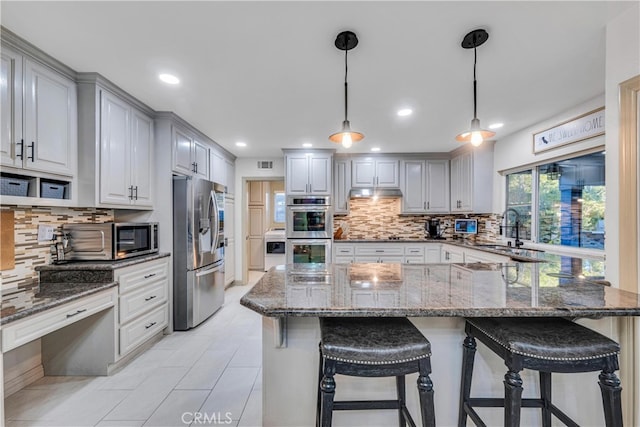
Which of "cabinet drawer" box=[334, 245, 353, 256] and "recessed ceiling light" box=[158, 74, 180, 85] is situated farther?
"cabinet drawer" box=[334, 245, 353, 256]

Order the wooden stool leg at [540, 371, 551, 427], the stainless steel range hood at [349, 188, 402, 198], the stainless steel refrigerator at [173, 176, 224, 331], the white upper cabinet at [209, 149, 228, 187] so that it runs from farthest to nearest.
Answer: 1. the stainless steel range hood at [349, 188, 402, 198]
2. the white upper cabinet at [209, 149, 228, 187]
3. the stainless steel refrigerator at [173, 176, 224, 331]
4. the wooden stool leg at [540, 371, 551, 427]

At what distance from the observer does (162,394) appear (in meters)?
2.03

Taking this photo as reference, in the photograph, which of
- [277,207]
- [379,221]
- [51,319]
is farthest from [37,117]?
[277,207]

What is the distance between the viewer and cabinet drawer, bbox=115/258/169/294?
7.57ft

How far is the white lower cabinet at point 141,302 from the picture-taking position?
7.59 feet

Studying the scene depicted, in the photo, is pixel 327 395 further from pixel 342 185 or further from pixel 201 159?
pixel 342 185

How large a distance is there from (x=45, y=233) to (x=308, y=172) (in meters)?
3.09

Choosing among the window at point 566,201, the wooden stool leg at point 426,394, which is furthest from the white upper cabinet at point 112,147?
the window at point 566,201

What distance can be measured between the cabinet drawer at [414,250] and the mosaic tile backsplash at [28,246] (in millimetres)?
4135

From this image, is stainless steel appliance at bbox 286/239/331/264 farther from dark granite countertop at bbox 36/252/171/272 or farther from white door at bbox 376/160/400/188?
dark granite countertop at bbox 36/252/171/272

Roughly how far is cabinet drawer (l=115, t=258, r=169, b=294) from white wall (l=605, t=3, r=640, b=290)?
10.9ft

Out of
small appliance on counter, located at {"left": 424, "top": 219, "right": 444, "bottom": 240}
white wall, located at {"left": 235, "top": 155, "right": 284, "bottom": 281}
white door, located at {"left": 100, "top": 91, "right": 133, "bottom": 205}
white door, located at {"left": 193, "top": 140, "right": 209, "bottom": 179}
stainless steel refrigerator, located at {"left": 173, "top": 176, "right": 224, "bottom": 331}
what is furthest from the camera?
white wall, located at {"left": 235, "top": 155, "right": 284, "bottom": 281}

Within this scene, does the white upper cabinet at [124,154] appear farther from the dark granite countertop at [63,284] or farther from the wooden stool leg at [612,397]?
the wooden stool leg at [612,397]

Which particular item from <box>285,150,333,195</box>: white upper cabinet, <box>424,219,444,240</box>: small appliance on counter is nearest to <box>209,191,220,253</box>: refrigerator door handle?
<box>285,150,333,195</box>: white upper cabinet
